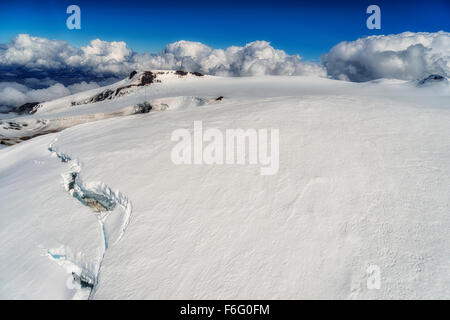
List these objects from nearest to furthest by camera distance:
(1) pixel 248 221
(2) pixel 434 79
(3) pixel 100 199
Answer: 1. (1) pixel 248 221
2. (3) pixel 100 199
3. (2) pixel 434 79

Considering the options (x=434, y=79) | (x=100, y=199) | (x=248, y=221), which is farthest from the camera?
(x=434, y=79)

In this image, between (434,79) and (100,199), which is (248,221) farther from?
(434,79)

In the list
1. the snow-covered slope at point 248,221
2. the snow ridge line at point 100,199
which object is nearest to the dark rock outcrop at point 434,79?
the snow-covered slope at point 248,221

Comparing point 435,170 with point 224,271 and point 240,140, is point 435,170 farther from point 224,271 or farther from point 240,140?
point 224,271

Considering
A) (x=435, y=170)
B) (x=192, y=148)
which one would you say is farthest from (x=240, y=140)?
(x=435, y=170)

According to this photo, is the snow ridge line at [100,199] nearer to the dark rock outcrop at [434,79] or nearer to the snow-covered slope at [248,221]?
the snow-covered slope at [248,221]

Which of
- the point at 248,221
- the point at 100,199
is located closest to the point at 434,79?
the point at 248,221

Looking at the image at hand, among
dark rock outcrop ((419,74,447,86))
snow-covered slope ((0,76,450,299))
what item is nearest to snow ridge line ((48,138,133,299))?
snow-covered slope ((0,76,450,299))

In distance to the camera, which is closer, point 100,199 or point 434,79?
point 100,199

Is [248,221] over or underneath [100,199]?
underneath
